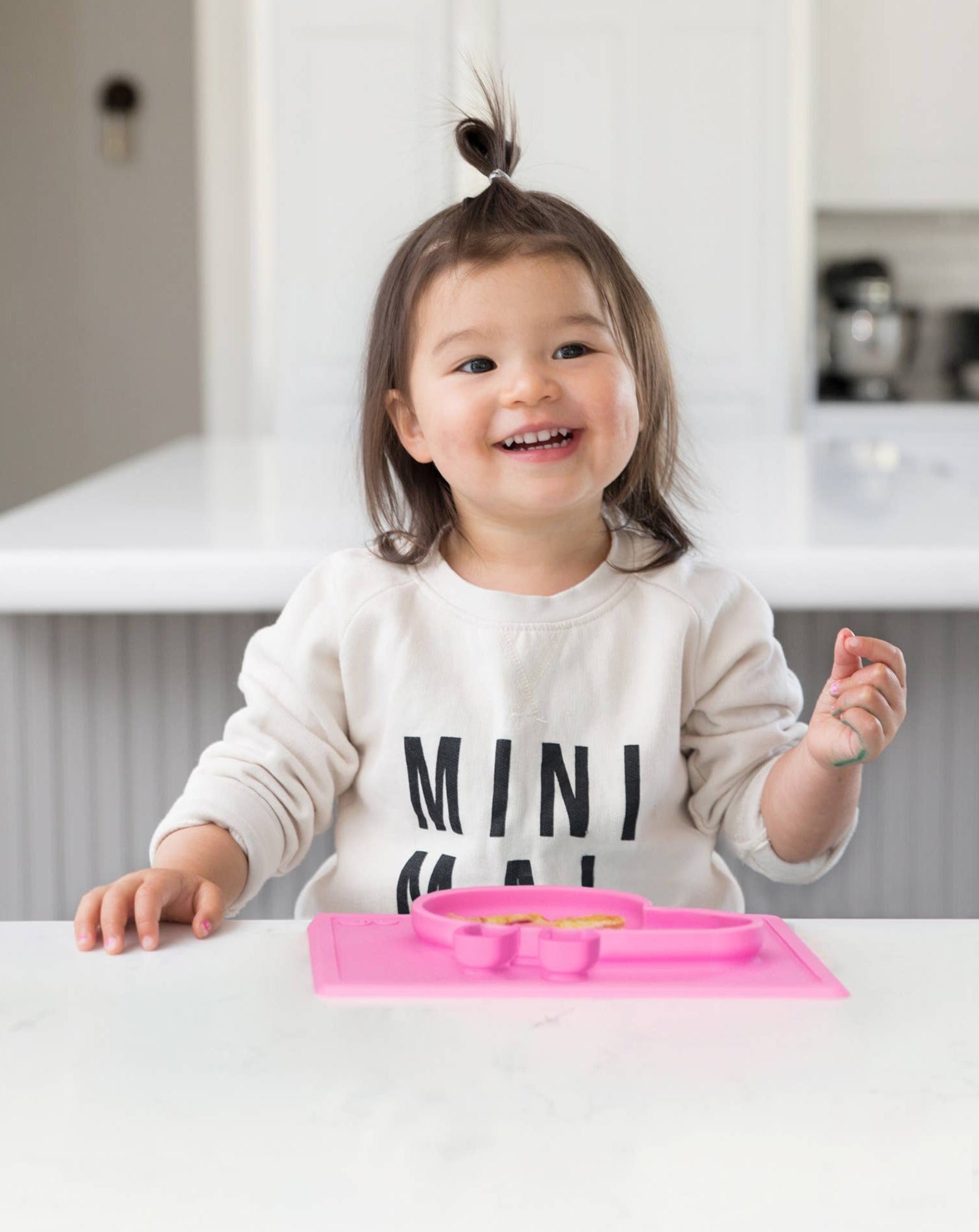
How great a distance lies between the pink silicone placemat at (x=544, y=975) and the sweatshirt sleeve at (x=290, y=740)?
0.28 meters

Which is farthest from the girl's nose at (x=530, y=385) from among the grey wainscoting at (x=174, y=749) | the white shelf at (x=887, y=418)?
the white shelf at (x=887, y=418)

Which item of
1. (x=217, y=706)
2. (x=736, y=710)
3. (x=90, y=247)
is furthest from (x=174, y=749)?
(x=90, y=247)

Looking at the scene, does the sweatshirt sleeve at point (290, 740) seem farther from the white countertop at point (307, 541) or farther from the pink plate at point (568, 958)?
the pink plate at point (568, 958)

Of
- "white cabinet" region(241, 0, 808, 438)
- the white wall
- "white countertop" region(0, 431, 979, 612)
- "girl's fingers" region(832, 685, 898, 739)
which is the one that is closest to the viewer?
"girl's fingers" region(832, 685, 898, 739)

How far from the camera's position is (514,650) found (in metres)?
0.91

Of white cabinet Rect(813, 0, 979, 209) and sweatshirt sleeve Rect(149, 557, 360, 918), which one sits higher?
white cabinet Rect(813, 0, 979, 209)

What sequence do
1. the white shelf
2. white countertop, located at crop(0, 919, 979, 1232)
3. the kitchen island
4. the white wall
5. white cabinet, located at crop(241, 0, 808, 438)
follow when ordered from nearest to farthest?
1. white countertop, located at crop(0, 919, 979, 1232)
2. the kitchen island
3. white cabinet, located at crop(241, 0, 808, 438)
4. the white shelf
5. the white wall

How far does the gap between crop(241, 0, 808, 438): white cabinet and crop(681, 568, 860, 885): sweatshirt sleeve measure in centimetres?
265

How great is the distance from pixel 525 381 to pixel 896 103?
324cm

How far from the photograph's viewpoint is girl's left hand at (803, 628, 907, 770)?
69cm

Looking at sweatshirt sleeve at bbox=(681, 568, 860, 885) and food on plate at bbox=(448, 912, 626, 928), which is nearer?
food on plate at bbox=(448, 912, 626, 928)

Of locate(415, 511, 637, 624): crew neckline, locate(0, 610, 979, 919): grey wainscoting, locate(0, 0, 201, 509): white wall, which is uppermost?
locate(0, 0, 201, 509): white wall

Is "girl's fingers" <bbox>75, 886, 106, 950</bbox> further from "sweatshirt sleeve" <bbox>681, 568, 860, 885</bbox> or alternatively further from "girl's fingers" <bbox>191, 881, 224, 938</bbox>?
"sweatshirt sleeve" <bbox>681, 568, 860, 885</bbox>

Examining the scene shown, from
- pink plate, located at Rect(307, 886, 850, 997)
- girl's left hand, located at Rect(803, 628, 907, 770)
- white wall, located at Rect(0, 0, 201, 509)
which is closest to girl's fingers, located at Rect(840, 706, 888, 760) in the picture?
girl's left hand, located at Rect(803, 628, 907, 770)
